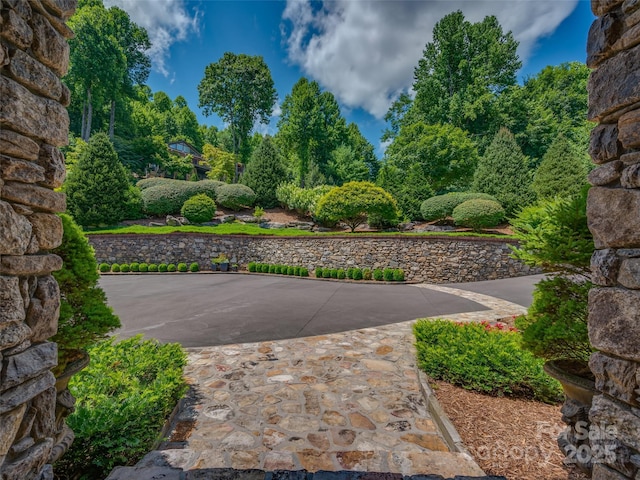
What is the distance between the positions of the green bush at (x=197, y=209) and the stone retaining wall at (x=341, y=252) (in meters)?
3.13

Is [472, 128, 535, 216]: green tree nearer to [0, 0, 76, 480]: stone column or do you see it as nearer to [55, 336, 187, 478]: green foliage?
[55, 336, 187, 478]: green foliage

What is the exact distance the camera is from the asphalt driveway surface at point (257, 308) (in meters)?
5.71

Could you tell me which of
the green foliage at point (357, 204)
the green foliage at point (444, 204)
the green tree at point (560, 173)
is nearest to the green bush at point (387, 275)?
the green foliage at point (357, 204)

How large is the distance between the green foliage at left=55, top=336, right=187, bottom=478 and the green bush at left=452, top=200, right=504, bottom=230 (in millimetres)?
15302

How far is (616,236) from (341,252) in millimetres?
12716

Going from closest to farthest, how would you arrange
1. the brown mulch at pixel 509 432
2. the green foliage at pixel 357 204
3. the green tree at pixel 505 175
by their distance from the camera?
the brown mulch at pixel 509 432
the green foliage at pixel 357 204
the green tree at pixel 505 175

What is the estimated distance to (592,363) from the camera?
5.15ft

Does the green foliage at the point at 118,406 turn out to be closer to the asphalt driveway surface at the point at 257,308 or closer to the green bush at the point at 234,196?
the asphalt driveway surface at the point at 257,308

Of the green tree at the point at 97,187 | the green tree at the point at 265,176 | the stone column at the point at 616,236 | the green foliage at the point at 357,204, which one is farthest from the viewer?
the green tree at the point at 265,176

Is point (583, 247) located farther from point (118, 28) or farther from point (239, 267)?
point (118, 28)

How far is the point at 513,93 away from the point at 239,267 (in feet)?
87.2

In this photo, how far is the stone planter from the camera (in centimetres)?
205

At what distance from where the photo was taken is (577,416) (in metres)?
2.22

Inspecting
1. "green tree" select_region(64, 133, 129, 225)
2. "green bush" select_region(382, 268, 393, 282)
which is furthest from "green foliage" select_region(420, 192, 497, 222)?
"green tree" select_region(64, 133, 129, 225)
